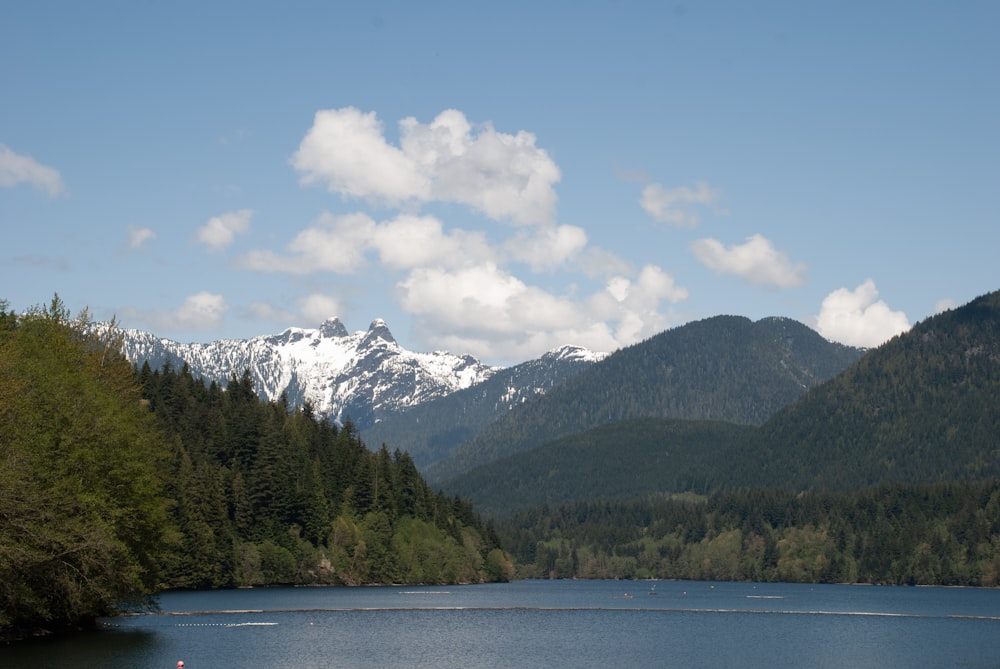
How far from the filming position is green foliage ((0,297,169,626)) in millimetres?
85812

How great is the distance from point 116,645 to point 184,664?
9515 mm

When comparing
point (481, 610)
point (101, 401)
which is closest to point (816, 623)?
point (481, 610)

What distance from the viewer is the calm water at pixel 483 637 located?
328 feet

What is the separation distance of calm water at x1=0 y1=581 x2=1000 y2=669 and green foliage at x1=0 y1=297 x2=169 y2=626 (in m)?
4.30

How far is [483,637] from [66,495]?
51.8 m

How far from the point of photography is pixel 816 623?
529ft

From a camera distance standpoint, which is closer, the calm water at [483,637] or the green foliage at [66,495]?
the green foliage at [66,495]

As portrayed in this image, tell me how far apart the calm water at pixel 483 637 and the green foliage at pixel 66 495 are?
4300mm

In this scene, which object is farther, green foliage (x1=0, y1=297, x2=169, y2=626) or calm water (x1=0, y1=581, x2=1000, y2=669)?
calm water (x1=0, y1=581, x2=1000, y2=669)

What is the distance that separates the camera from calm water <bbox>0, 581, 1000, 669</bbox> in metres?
100

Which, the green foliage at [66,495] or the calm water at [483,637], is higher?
the green foliage at [66,495]

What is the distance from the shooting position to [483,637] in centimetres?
12850

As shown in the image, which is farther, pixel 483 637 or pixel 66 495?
pixel 483 637

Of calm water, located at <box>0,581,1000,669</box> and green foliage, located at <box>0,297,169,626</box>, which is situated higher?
green foliage, located at <box>0,297,169,626</box>
